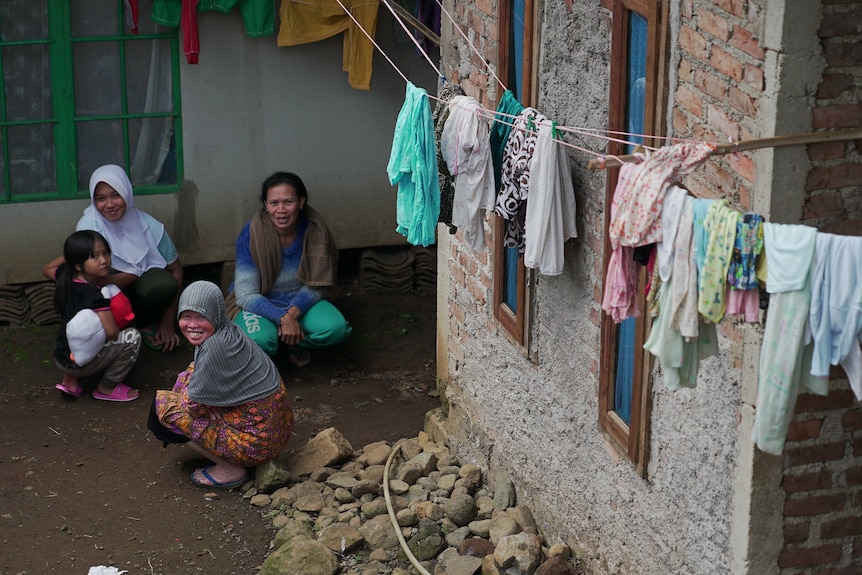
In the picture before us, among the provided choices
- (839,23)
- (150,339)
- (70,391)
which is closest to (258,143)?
(150,339)

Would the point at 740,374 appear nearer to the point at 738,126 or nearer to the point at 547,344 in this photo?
the point at 738,126

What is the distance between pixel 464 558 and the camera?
17.4ft

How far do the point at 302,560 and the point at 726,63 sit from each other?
3.05 m

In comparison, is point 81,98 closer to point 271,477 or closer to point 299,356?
point 299,356

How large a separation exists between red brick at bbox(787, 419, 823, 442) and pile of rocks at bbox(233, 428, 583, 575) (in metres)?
1.59

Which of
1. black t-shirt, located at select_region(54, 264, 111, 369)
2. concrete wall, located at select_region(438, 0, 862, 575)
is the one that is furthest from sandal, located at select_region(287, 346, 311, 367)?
concrete wall, located at select_region(438, 0, 862, 575)

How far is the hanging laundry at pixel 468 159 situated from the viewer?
4824mm

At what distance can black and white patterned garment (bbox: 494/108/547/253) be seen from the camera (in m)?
4.62

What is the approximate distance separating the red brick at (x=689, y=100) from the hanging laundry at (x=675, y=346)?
2.47 feet

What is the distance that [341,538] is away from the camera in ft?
18.4

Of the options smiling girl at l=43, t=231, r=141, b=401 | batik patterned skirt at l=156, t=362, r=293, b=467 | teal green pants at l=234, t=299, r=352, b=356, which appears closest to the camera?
batik patterned skirt at l=156, t=362, r=293, b=467

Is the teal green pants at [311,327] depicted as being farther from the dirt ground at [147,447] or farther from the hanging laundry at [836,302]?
the hanging laundry at [836,302]

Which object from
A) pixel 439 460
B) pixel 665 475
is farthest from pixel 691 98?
pixel 439 460

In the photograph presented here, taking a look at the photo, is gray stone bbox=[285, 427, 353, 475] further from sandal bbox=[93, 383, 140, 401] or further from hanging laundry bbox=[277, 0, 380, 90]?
hanging laundry bbox=[277, 0, 380, 90]
